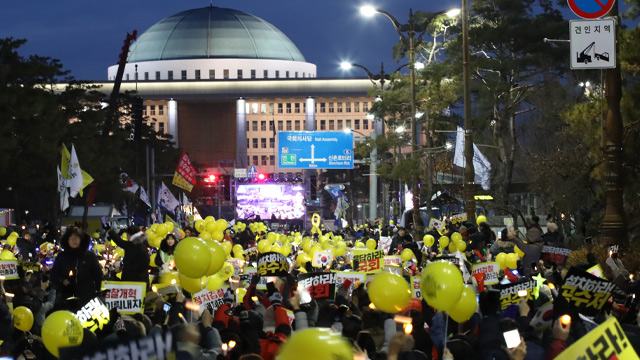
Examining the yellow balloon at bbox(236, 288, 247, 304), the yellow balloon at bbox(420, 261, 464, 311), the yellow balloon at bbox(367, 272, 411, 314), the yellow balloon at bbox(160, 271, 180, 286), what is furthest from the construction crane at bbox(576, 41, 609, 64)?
the yellow balloon at bbox(420, 261, 464, 311)

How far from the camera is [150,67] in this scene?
162250 millimetres

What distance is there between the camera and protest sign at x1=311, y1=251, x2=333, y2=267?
18031 millimetres

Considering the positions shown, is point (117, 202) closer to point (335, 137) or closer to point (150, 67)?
point (335, 137)

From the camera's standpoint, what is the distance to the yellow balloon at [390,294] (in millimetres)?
8594

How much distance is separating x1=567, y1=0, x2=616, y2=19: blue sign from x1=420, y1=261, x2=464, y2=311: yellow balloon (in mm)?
8365

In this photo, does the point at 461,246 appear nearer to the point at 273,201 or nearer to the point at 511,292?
the point at 511,292

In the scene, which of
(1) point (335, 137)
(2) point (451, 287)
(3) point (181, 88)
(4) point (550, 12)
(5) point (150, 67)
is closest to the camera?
(2) point (451, 287)

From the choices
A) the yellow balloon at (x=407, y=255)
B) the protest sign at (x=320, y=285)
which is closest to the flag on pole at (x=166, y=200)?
the yellow balloon at (x=407, y=255)

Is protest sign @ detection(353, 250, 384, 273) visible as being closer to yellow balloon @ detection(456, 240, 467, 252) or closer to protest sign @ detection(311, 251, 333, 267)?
protest sign @ detection(311, 251, 333, 267)

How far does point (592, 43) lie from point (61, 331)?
10.2m

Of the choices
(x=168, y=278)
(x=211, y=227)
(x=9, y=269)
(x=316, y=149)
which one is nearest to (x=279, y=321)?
(x=168, y=278)

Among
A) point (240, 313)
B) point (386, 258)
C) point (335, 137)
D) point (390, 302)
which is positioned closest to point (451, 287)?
point (390, 302)

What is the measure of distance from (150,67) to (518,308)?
15549cm

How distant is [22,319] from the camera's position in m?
9.71
